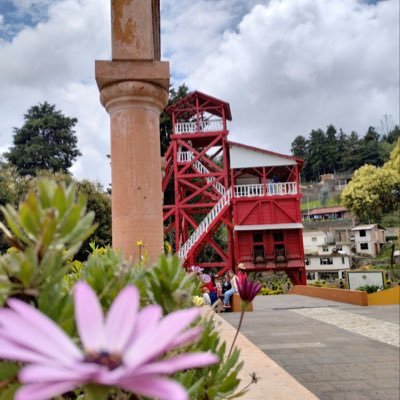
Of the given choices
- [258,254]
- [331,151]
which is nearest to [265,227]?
[258,254]

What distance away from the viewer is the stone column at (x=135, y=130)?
387 cm

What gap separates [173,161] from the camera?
22.1 metres

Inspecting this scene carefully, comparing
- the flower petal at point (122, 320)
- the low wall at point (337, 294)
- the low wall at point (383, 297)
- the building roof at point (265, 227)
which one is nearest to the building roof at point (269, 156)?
the building roof at point (265, 227)

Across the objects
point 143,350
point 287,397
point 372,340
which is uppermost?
point 143,350

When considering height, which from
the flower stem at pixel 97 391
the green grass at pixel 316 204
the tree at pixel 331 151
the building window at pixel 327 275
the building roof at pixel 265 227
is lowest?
the building window at pixel 327 275

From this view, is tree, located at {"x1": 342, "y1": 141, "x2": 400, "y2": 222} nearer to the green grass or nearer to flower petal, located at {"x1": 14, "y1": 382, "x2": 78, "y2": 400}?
flower petal, located at {"x1": 14, "y1": 382, "x2": 78, "y2": 400}

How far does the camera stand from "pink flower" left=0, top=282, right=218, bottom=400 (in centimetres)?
41

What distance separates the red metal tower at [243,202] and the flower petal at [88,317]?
19319 millimetres

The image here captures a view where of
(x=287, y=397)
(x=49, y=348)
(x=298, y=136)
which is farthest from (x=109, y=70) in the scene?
(x=298, y=136)

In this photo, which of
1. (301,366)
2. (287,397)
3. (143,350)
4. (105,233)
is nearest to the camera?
(143,350)

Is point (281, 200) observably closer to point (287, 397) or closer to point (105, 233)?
point (105, 233)

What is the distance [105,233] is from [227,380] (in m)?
18.2

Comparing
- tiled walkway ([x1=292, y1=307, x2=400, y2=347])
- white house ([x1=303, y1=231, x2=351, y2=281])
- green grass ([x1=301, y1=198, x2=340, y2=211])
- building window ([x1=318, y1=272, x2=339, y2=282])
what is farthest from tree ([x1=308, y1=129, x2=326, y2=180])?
tiled walkway ([x1=292, y1=307, x2=400, y2=347])

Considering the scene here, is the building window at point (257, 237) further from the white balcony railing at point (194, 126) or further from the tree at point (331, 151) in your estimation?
the tree at point (331, 151)
